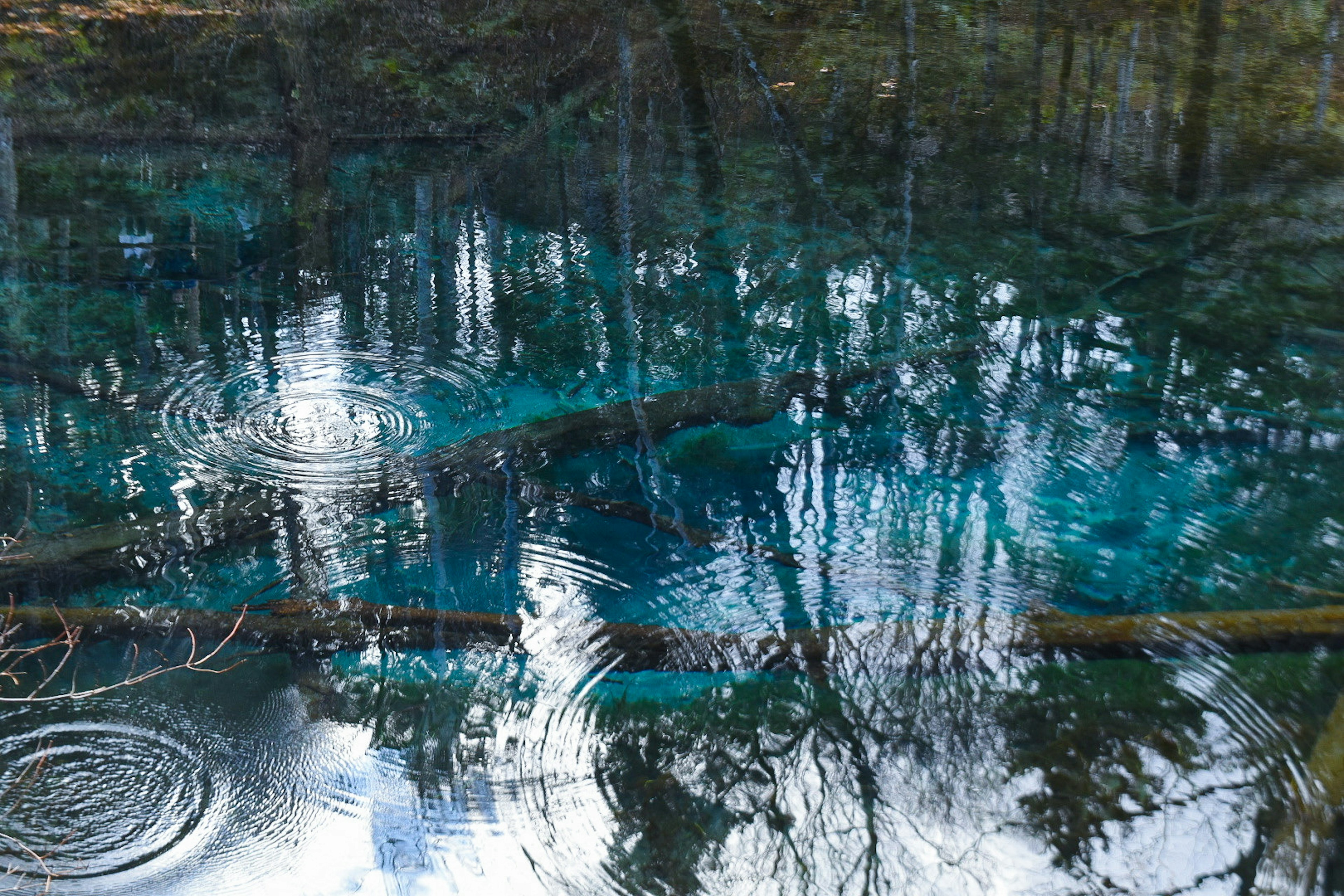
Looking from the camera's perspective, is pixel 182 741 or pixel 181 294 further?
pixel 181 294

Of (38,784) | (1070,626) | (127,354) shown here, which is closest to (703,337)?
(1070,626)

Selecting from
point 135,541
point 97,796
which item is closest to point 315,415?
point 135,541

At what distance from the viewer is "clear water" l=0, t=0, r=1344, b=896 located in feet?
8.08

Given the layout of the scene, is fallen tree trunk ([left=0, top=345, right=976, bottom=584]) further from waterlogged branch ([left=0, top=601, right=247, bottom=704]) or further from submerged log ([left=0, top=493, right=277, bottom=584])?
waterlogged branch ([left=0, top=601, right=247, bottom=704])

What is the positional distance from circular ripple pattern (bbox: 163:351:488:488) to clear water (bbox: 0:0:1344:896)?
3 cm

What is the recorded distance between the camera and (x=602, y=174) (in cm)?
661

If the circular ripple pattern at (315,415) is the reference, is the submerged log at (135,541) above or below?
below

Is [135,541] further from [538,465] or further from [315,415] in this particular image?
[538,465]

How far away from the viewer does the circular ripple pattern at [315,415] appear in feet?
12.6

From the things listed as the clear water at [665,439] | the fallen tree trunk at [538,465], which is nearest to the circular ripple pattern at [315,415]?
the clear water at [665,439]

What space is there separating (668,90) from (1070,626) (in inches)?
233

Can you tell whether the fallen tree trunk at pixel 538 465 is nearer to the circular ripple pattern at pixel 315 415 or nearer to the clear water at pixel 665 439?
the clear water at pixel 665 439

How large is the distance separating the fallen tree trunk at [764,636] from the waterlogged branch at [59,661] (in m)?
0.02

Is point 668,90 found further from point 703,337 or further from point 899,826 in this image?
point 899,826
